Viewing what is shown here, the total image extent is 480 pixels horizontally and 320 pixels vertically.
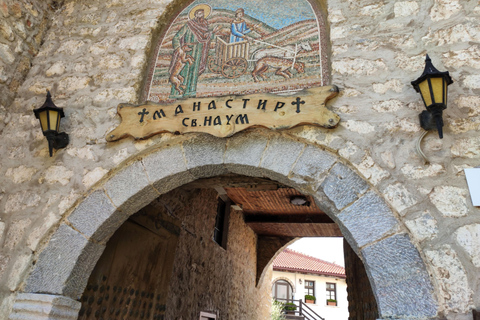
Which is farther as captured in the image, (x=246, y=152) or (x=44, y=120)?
(x=44, y=120)

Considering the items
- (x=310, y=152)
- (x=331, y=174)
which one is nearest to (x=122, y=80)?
(x=310, y=152)

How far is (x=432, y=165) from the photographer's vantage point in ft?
6.77

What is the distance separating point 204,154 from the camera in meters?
2.53

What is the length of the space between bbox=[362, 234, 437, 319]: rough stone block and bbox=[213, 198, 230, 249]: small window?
13.7 feet

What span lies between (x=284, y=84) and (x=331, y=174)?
83 cm

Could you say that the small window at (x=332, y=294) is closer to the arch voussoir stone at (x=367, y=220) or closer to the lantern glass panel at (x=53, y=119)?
the arch voussoir stone at (x=367, y=220)

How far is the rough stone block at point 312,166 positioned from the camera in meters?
2.23

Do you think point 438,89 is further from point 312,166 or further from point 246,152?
point 246,152

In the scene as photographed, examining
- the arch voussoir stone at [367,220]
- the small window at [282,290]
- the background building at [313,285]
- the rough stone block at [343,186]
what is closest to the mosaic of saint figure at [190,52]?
the rough stone block at [343,186]

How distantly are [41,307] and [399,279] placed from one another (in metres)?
2.20

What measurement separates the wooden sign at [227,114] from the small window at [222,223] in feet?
11.5

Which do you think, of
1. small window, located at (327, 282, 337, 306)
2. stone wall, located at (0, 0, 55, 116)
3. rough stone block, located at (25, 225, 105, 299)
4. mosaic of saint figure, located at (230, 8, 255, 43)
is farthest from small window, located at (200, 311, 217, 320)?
small window, located at (327, 282, 337, 306)

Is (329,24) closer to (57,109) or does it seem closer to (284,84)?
(284,84)

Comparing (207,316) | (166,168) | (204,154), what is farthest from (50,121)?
(207,316)
